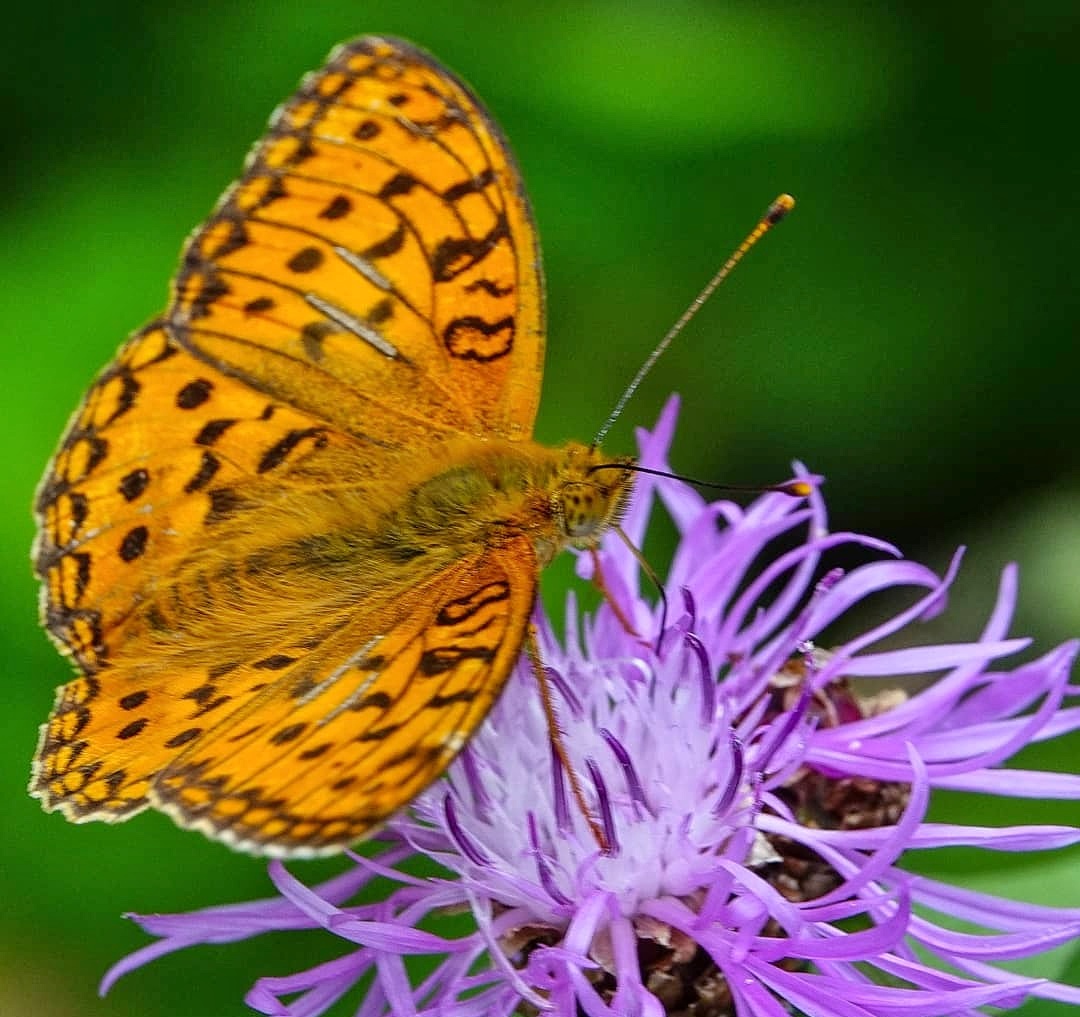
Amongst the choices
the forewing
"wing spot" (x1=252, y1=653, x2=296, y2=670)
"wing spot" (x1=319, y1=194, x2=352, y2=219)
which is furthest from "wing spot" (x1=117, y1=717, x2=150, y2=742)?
"wing spot" (x1=319, y1=194, x2=352, y2=219)

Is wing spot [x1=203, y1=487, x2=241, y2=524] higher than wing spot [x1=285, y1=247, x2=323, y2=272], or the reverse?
wing spot [x1=285, y1=247, x2=323, y2=272]

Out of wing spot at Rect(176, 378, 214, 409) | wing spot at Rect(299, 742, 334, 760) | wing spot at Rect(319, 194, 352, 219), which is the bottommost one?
wing spot at Rect(299, 742, 334, 760)

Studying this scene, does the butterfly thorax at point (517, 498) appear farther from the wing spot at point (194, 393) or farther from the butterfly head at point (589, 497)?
the wing spot at point (194, 393)


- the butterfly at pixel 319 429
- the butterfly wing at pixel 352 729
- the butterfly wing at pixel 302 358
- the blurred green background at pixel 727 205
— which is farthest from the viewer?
the blurred green background at pixel 727 205

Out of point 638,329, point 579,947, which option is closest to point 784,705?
point 579,947

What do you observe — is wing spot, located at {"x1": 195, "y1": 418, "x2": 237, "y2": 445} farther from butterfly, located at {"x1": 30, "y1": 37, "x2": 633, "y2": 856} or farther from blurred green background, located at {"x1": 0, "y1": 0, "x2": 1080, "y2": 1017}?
blurred green background, located at {"x1": 0, "y1": 0, "x2": 1080, "y2": 1017}

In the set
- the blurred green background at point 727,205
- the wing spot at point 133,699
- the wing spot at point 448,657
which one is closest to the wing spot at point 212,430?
the wing spot at point 133,699

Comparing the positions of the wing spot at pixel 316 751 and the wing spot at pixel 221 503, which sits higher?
the wing spot at pixel 221 503

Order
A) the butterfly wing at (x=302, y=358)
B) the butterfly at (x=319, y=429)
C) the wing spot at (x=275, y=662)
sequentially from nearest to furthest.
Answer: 1. the wing spot at (x=275, y=662)
2. the butterfly at (x=319, y=429)
3. the butterfly wing at (x=302, y=358)
